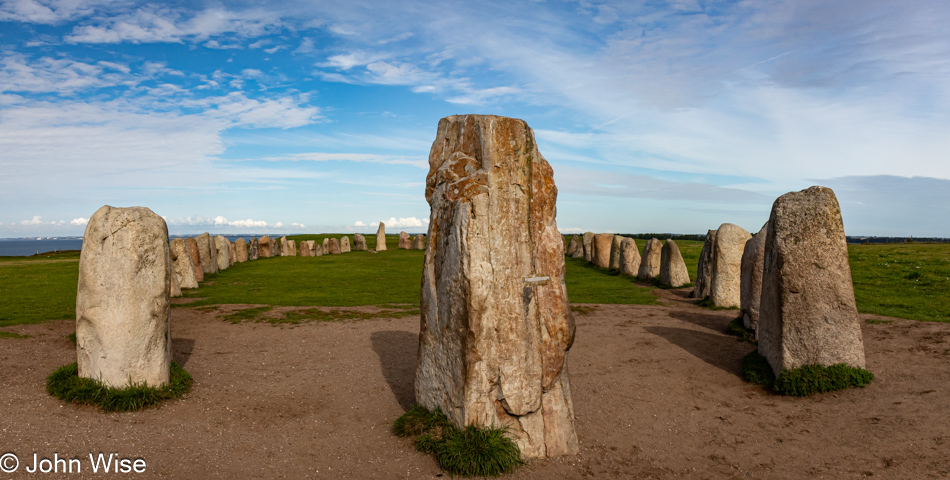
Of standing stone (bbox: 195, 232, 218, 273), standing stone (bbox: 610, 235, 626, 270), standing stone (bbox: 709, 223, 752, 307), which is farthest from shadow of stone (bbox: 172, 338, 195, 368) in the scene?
standing stone (bbox: 610, 235, 626, 270)

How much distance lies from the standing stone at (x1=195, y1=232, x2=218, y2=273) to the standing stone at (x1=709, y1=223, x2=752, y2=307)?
20.2 m

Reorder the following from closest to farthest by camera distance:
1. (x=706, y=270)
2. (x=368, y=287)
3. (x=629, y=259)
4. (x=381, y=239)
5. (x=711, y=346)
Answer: (x=711, y=346) → (x=706, y=270) → (x=368, y=287) → (x=629, y=259) → (x=381, y=239)

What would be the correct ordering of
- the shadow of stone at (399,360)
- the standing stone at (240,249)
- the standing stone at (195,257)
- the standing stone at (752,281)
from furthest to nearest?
the standing stone at (240,249), the standing stone at (195,257), the standing stone at (752,281), the shadow of stone at (399,360)

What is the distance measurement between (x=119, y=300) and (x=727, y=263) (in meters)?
14.7

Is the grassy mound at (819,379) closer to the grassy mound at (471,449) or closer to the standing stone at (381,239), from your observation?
the grassy mound at (471,449)

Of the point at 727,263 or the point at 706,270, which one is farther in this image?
the point at 706,270

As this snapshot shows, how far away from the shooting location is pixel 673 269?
20547 mm

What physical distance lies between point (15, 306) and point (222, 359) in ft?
A: 30.6

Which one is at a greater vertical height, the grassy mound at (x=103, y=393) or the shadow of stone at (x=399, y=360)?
the grassy mound at (x=103, y=393)

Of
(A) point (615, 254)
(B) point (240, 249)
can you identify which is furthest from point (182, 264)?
(A) point (615, 254)

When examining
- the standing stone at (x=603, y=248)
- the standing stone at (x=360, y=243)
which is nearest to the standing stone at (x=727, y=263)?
the standing stone at (x=603, y=248)

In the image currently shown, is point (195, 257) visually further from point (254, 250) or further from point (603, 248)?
point (603, 248)

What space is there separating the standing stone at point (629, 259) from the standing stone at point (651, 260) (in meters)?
1.91

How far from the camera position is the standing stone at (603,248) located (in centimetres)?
2953
